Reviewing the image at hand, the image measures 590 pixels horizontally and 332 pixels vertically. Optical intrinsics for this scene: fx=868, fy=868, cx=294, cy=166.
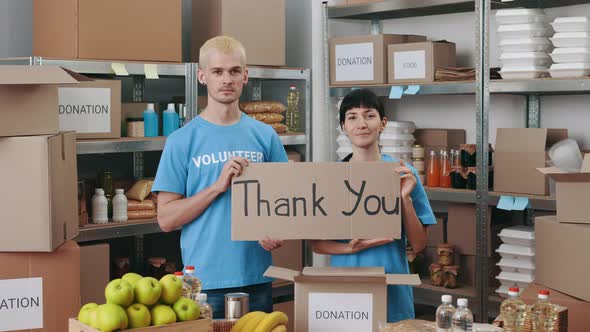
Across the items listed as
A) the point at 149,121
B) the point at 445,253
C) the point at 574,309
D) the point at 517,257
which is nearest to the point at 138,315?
the point at 574,309

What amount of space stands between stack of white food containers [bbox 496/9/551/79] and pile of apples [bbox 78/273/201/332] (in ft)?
7.96

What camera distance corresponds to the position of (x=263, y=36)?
4.57 m

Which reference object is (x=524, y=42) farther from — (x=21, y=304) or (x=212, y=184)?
(x=21, y=304)

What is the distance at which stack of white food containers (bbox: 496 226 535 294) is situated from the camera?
3.95 meters

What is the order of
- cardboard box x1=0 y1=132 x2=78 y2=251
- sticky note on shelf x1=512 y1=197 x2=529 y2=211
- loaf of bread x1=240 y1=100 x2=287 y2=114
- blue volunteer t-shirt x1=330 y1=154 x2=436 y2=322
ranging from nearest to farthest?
blue volunteer t-shirt x1=330 y1=154 x2=436 y2=322 < cardboard box x1=0 y1=132 x2=78 y2=251 < sticky note on shelf x1=512 y1=197 x2=529 y2=211 < loaf of bread x1=240 y1=100 x2=287 y2=114

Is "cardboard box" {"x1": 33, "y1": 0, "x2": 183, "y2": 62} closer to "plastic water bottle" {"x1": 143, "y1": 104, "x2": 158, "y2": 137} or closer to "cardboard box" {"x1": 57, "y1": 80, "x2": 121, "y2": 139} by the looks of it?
"cardboard box" {"x1": 57, "y1": 80, "x2": 121, "y2": 139}

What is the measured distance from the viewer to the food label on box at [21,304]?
2781 millimetres

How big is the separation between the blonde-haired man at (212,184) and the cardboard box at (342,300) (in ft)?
1.71

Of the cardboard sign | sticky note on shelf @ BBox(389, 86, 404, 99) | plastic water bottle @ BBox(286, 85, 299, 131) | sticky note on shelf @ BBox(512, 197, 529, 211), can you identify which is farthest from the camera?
plastic water bottle @ BBox(286, 85, 299, 131)

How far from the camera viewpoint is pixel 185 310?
194 cm

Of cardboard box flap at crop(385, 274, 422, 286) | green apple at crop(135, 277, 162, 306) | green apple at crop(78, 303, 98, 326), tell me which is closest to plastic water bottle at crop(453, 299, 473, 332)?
cardboard box flap at crop(385, 274, 422, 286)

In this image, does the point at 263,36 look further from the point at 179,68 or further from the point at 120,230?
the point at 120,230

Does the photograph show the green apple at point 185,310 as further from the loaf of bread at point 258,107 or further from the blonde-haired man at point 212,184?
the loaf of bread at point 258,107

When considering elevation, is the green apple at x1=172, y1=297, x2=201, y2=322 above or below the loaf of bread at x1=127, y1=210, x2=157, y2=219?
below
